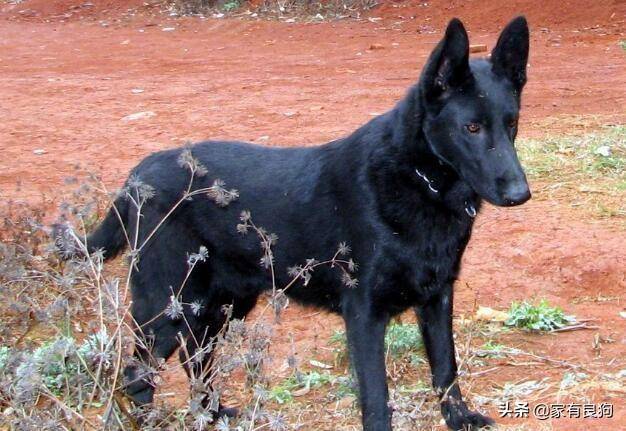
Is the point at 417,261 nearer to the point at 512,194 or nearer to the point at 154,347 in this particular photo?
the point at 512,194

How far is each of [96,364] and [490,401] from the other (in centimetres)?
181

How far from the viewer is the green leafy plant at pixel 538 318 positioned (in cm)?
504

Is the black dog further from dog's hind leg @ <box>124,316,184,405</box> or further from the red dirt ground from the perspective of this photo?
the red dirt ground

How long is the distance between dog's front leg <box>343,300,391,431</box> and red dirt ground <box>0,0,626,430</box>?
2.44ft

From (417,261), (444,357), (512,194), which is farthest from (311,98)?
(512,194)

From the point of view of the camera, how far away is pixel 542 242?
5.96 m

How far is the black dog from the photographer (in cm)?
367

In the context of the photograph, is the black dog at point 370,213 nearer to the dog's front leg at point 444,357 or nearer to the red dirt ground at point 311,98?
the dog's front leg at point 444,357

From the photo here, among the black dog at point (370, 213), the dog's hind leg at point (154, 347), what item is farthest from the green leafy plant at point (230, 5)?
the dog's hind leg at point (154, 347)

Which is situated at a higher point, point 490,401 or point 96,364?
point 96,364

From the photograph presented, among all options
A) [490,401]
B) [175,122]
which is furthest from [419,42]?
[490,401]

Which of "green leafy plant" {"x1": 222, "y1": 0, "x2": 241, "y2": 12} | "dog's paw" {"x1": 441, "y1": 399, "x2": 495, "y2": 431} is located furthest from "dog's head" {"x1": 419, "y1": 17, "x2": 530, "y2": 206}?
"green leafy plant" {"x1": 222, "y1": 0, "x2": 241, "y2": 12}

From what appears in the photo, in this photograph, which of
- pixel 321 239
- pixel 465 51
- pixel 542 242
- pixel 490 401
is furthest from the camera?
pixel 542 242

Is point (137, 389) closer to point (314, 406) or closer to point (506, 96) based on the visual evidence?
point (314, 406)
